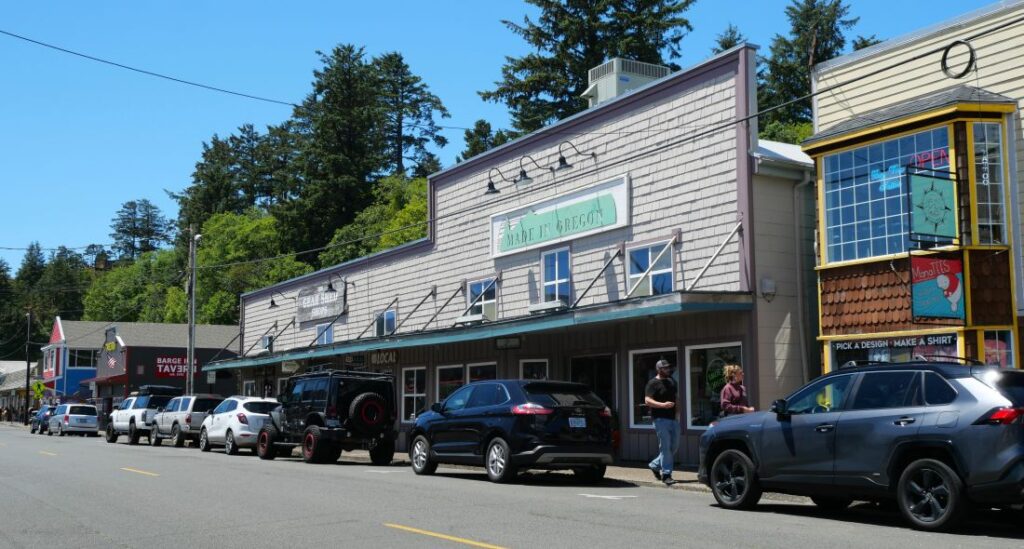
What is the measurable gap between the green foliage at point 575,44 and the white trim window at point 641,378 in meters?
29.8

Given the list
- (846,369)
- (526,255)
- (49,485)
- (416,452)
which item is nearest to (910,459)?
(846,369)

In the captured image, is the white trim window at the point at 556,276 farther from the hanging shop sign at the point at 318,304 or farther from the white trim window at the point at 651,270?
the hanging shop sign at the point at 318,304

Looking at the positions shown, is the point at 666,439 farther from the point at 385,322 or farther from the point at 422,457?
the point at 385,322

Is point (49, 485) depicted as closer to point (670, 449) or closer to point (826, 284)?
point (670, 449)

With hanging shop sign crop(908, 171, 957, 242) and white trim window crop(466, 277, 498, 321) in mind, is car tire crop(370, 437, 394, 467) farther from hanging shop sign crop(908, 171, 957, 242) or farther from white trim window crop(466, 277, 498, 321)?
hanging shop sign crop(908, 171, 957, 242)

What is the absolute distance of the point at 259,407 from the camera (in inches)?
1009

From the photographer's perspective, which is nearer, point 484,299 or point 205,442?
point 484,299

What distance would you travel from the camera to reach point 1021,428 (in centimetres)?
920

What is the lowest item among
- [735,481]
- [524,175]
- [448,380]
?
[735,481]

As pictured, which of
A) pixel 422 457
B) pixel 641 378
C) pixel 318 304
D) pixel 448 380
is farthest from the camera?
pixel 318 304

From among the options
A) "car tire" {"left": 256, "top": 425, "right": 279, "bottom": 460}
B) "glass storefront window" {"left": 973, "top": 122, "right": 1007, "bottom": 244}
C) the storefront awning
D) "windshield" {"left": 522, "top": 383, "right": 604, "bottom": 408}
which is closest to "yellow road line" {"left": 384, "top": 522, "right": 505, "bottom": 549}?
"windshield" {"left": 522, "top": 383, "right": 604, "bottom": 408}

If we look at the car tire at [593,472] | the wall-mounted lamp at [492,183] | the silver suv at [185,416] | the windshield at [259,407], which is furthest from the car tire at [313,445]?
the silver suv at [185,416]

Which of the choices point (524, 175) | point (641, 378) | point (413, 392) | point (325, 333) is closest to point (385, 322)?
point (413, 392)

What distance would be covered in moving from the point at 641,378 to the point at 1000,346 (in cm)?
672
